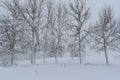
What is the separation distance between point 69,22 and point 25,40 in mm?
8017

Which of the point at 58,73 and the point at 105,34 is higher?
the point at 105,34

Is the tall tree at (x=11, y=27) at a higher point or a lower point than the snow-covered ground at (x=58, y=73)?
higher

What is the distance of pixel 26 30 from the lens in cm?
2686

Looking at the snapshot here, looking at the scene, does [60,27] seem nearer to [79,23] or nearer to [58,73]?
[79,23]

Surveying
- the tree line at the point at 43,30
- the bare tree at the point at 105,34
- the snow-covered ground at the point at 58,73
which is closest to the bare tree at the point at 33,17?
the tree line at the point at 43,30

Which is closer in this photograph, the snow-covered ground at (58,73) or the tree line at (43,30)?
the snow-covered ground at (58,73)

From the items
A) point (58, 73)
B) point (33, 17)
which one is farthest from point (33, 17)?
point (58, 73)

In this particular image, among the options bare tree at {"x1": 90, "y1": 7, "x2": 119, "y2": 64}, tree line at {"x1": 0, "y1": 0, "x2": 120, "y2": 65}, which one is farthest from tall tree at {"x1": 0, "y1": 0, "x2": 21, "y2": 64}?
bare tree at {"x1": 90, "y1": 7, "x2": 119, "y2": 64}

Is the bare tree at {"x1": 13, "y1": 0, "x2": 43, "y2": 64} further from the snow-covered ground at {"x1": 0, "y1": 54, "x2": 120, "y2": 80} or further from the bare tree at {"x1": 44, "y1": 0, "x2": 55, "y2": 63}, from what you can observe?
the snow-covered ground at {"x1": 0, "y1": 54, "x2": 120, "y2": 80}

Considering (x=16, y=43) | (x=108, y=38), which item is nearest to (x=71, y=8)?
(x=108, y=38)

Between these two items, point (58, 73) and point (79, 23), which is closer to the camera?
point (58, 73)

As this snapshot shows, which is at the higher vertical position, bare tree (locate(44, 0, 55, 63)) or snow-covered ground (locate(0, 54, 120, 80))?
bare tree (locate(44, 0, 55, 63))

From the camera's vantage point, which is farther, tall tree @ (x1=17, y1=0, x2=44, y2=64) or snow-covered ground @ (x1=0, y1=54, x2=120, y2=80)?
tall tree @ (x1=17, y1=0, x2=44, y2=64)

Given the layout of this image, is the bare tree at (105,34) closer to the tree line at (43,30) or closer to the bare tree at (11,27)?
the tree line at (43,30)
